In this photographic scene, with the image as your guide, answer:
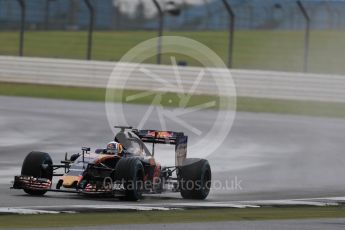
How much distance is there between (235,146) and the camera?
21.0 metres

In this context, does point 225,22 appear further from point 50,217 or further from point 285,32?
point 50,217

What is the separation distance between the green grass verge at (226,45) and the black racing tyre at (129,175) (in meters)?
34.1

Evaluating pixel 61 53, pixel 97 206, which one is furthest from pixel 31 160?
pixel 61 53

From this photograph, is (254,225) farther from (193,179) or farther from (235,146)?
(235,146)

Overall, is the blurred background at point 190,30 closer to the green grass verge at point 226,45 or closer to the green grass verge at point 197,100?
the green grass verge at point 226,45

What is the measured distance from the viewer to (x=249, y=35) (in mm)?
63875

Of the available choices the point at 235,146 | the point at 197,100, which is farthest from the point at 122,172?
the point at 197,100

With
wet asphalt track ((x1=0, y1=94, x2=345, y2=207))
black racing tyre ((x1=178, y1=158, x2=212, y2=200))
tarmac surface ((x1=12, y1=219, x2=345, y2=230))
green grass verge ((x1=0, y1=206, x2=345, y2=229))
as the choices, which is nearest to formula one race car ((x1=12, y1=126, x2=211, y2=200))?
black racing tyre ((x1=178, y1=158, x2=212, y2=200))

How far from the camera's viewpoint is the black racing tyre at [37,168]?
12773 mm

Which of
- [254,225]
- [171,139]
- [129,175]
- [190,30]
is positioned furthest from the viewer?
[190,30]

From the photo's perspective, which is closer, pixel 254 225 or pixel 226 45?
pixel 254 225

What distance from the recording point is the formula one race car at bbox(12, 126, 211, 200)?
12.4m

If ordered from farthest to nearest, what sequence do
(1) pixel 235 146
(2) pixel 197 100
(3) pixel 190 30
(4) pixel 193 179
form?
(3) pixel 190 30
(2) pixel 197 100
(1) pixel 235 146
(4) pixel 193 179

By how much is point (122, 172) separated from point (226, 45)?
146 ft
